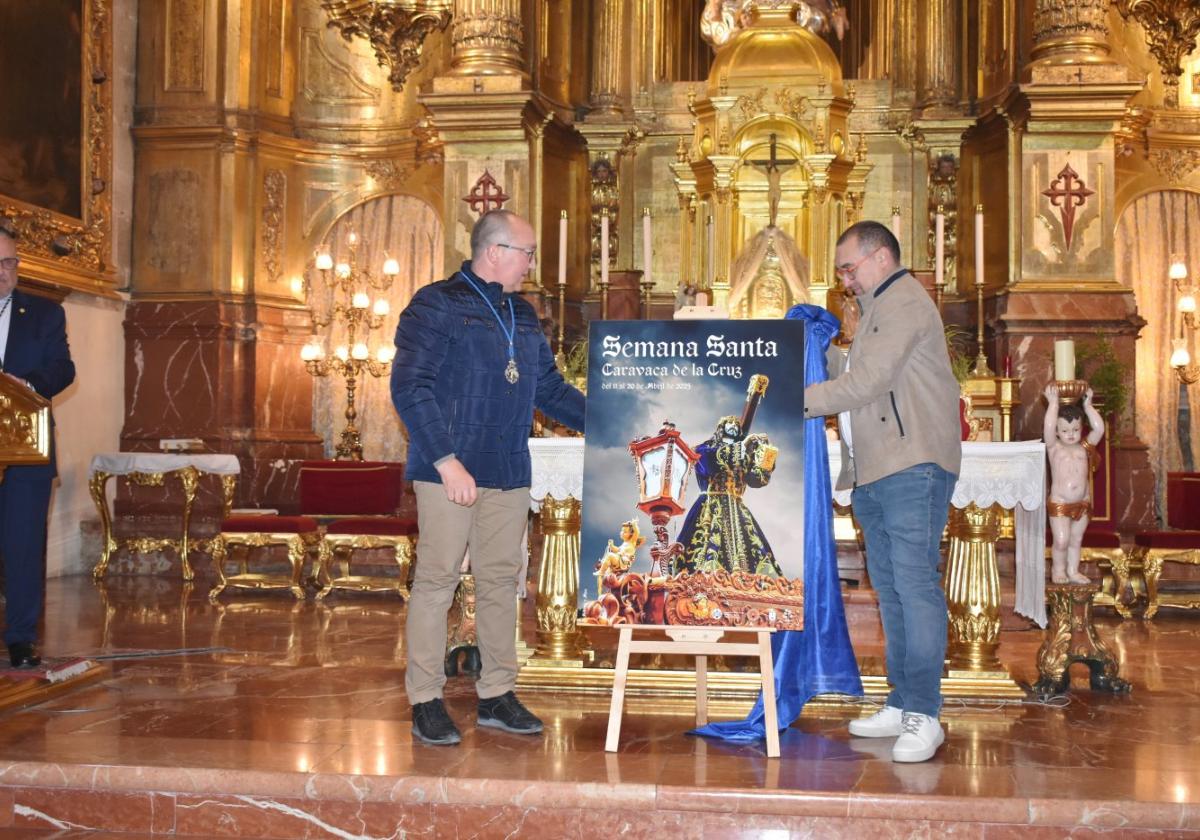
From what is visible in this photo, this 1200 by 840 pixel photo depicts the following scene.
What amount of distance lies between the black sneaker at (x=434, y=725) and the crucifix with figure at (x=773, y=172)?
6336mm

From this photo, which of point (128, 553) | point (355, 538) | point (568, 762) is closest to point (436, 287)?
point (568, 762)

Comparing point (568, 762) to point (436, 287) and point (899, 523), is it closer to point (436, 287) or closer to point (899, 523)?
point (899, 523)

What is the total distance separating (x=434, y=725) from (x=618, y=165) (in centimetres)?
842

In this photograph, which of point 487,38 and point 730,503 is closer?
point 730,503

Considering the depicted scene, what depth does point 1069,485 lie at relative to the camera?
815 centimetres

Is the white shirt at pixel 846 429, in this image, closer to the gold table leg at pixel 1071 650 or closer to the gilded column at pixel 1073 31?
the gold table leg at pixel 1071 650

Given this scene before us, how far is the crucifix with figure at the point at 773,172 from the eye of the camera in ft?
33.4

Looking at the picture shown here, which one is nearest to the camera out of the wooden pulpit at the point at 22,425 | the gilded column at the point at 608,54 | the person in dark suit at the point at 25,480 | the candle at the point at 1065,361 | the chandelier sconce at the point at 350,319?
the wooden pulpit at the point at 22,425

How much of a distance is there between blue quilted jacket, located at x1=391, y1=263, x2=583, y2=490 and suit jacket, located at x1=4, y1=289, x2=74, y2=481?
2210 millimetres

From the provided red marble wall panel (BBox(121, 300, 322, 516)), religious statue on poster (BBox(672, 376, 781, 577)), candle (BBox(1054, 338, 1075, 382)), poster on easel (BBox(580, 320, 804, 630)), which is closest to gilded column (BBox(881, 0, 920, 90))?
candle (BBox(1054, 338, 1075, 382))

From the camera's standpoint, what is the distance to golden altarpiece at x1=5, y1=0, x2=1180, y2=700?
419 inches

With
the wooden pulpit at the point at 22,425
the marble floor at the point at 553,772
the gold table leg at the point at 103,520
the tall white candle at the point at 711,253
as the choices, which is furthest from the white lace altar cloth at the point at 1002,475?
the gold table leg at the point at 103,520

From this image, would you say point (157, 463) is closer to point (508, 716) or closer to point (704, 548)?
point (508, 716)

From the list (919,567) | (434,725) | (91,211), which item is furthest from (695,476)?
→ (91,211)
